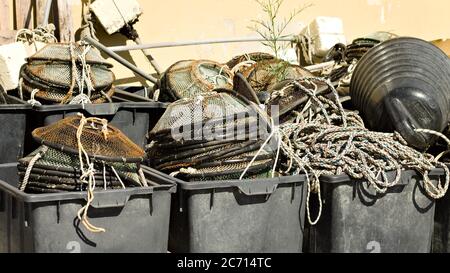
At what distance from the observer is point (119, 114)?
612 centimetres

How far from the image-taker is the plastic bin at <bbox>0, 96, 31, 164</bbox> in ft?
19.0

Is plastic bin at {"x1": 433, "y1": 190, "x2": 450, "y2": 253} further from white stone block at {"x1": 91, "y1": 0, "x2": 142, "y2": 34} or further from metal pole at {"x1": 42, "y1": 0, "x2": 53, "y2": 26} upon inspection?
metal pole at {"x1": 42, "y1": 0, "x2": 53, "y2": 26}

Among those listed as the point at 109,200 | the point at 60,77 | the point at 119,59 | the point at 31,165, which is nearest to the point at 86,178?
the point at 109,200

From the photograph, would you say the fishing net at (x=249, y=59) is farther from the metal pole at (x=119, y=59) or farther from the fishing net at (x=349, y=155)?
the fishing net at (x=349, y=155)

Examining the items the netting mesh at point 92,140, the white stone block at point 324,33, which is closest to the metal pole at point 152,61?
the white stone block at point 324,33

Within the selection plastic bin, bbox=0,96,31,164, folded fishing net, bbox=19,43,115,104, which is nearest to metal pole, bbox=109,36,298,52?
folded fishing net, bbox=19,43,115,104

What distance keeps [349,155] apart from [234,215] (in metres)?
0.99

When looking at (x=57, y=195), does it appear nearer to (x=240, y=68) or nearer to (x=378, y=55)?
(x=378, y=55)

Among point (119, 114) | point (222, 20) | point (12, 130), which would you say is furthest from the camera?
point (222, 20)

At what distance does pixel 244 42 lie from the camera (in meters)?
8.48

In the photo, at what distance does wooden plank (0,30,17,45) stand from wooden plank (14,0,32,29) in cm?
12

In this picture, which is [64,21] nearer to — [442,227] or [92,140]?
[92,140]

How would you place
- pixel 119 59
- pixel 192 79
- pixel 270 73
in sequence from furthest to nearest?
pixel 119 59
pixel 270 73
pixel 192 79

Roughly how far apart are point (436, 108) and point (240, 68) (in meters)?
2.20
